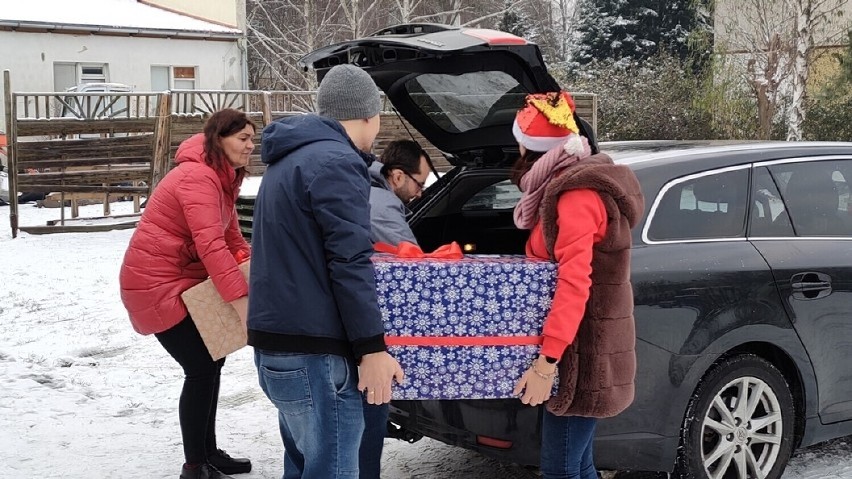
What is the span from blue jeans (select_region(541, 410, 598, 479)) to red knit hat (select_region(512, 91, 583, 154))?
3.07 feet

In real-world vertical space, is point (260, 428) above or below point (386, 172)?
below

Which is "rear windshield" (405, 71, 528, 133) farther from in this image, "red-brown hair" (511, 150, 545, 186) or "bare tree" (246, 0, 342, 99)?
"bare tree" (246, 0, 342, 99)

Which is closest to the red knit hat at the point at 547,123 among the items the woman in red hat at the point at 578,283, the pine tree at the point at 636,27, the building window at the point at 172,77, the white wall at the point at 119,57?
the woman in red hat at the point at 578,283

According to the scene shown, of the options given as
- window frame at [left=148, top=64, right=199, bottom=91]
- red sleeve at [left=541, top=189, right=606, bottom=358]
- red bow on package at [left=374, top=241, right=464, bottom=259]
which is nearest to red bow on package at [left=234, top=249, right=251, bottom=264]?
red bow on package at [left=374, top=241, right=464, bottom=259]

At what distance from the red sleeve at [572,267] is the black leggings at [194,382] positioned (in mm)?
1947

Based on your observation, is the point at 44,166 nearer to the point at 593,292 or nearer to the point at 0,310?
the point at 0,310

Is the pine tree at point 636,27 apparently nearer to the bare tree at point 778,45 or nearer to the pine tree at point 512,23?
the pine tree at point 512,23

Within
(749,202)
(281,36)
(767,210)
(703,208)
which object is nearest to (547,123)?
(703,208)

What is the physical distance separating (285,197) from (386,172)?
1.47 meters

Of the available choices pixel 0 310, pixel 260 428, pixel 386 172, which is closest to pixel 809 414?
pixel 386 172

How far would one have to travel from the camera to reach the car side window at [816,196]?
4.38 metres

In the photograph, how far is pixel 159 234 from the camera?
4.21 meters

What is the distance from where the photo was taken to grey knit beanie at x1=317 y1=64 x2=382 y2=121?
2924 mm

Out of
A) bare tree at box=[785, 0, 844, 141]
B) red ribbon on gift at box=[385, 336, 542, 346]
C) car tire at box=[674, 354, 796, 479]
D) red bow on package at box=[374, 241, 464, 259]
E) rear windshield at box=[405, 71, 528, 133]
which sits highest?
bare tree at box=[785, 0, 844, 141]
